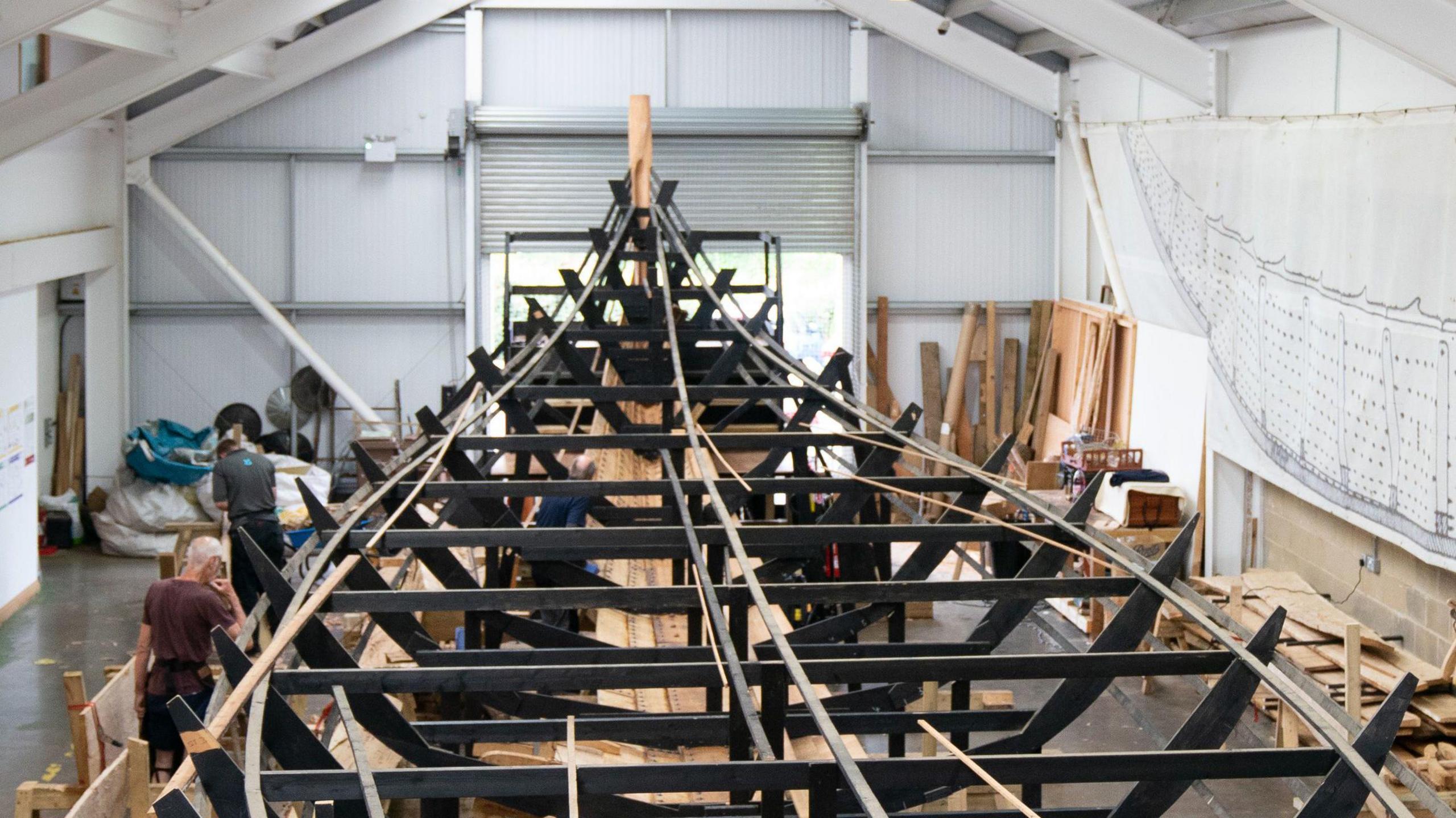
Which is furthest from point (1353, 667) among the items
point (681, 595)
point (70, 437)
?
point (70, 437)

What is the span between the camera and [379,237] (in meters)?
16.3

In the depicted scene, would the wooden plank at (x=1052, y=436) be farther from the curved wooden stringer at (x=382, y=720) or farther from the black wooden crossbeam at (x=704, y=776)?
the black wooden crossbeam at (x=704, y=776)

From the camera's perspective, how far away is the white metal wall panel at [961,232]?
16.7 m

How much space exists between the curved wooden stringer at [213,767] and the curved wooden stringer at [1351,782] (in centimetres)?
219

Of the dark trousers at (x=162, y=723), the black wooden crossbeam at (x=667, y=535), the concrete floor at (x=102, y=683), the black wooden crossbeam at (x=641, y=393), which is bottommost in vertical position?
the concrete floor at (x=102, y=683)

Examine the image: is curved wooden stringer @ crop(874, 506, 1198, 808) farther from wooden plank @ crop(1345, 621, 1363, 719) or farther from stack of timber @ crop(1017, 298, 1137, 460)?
stack of timber @ crop(1017, 298, 1137, 460)

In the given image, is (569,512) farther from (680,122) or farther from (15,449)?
(680,122)

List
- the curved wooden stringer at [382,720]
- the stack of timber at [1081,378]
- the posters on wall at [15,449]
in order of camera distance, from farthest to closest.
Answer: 1. the stack of timber at [1081,378]
2. the posters on wall at [15,449]
3. the curved wooden stringer at [382,720]

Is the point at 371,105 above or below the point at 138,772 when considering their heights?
above

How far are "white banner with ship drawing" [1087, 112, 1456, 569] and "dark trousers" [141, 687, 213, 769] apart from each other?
6.53m

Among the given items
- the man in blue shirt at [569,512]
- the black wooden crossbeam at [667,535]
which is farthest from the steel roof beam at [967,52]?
the black wooden crossbeam at [667,535]

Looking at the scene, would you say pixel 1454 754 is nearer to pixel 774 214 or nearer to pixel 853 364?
pixel 853 364

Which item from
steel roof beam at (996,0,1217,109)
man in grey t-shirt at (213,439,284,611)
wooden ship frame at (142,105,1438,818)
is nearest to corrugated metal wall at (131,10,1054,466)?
steel roof beam at (996,0,1217,109)

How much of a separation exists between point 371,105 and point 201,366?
3.39 m
